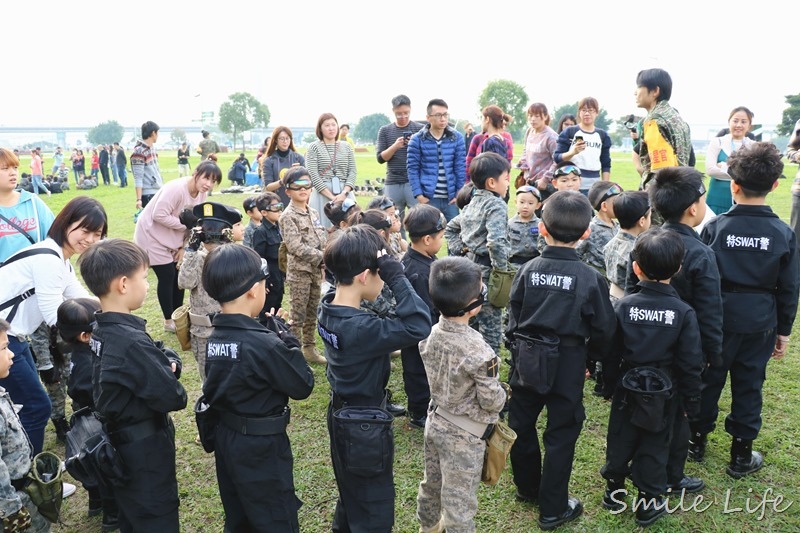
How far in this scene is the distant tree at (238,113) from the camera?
89.7 meters

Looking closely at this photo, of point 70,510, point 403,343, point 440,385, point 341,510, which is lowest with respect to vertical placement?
point 70,510

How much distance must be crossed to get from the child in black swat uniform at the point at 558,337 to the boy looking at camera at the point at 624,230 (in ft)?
2.34

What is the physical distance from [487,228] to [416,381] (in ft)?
4.57

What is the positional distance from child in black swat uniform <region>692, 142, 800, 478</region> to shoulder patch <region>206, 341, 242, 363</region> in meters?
3.01

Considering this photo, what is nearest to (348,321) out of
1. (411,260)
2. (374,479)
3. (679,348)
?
(374,479)

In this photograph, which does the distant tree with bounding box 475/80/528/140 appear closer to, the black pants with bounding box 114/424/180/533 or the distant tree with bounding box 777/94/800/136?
the distant tree with bounding box 777/94/800/136

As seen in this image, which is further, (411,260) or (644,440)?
(411,260)

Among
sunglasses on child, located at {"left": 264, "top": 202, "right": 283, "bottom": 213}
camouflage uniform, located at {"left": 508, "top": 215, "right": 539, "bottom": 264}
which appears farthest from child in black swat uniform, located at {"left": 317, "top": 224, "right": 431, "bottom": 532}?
sunglasses on child, located at {"left": 264, "top": 202, "right": 283, "bottom": 213}

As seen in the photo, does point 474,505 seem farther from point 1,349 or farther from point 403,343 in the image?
point 1,349

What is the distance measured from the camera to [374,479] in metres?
2.61

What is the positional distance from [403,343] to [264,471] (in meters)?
0.89

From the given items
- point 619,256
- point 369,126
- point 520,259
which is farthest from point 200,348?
point 369,126

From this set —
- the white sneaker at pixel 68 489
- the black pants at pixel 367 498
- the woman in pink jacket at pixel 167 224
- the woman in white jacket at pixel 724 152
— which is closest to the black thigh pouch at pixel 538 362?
the black pants at pixel 367 498

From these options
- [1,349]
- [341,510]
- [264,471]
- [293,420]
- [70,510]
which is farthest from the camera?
[293,420]
